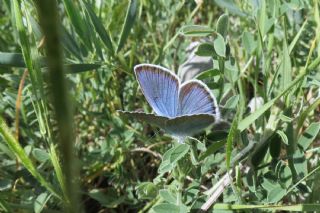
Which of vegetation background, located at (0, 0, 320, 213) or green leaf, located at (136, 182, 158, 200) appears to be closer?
vegetation background, located at (0, 0, 320, 213)

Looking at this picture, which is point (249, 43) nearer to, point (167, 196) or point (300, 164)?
point (300, 164)

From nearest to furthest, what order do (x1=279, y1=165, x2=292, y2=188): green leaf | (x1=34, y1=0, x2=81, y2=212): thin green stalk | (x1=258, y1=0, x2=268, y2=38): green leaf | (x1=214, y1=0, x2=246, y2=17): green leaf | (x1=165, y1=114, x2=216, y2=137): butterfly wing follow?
(x1=34, y1=0, x2=81, y2=212): thin green stalk → (x1=165, y1=114, x2=216, y2=137): butterfly wing → (x1=279, y1=165, x2=292, y2=188): green leaf → (x1=258, y1=0, x2=268, y2=38): green leaf → (x1=214, y1=0, x2=246, y2=17): green leaf

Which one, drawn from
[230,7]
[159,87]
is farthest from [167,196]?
[230,7]

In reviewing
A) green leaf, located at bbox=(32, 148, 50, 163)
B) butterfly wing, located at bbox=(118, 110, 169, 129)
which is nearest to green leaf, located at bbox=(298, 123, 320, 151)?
butterfly wing, located at bbox=(118, 110, 169, 129)

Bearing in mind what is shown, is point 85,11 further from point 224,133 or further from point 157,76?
point 224,133

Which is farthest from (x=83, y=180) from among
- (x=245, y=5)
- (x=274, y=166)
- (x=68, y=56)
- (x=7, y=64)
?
(x=245, y=5)

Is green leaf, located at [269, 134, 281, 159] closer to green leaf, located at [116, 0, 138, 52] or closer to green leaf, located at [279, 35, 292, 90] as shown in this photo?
green leaf, located at [279, 35, 292, 90]

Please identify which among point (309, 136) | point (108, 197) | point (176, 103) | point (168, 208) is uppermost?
point (176, 103)
